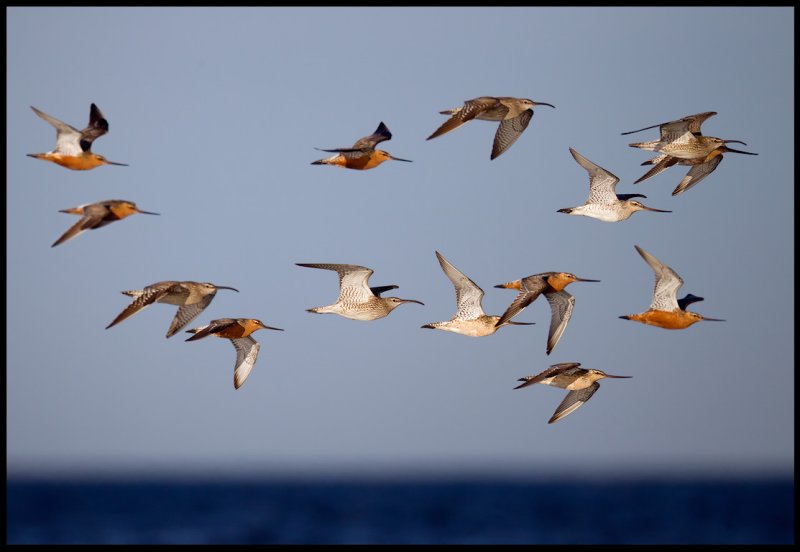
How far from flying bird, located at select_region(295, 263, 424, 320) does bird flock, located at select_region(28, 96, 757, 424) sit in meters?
0.01

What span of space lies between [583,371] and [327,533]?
114 ft

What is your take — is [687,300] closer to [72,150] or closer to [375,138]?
[375,138]

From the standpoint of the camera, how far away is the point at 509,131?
60.3 ft

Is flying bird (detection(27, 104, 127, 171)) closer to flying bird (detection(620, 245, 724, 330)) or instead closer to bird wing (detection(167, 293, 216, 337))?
bird wing (detection(167, 293, 216, 337))

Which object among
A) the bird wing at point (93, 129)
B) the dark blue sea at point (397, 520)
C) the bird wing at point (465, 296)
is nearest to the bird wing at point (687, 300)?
the bird wing at point (465, 296)

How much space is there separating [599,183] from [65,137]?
7.47 metres

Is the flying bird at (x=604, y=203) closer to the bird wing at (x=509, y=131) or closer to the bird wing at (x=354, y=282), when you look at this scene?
the bird wing at (x=509, y=131)

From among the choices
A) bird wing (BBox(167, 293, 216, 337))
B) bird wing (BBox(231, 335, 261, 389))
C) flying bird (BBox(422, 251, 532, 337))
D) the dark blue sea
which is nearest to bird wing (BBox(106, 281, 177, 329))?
bird wing (BBox(167, 293, 216, 337))

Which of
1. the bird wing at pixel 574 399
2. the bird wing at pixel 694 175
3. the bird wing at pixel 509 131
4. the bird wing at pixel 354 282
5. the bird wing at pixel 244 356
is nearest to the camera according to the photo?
the bird wing at pixel 354 282

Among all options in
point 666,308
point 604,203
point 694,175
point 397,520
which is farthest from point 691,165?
point 397,520

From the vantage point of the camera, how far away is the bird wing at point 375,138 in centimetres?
1833

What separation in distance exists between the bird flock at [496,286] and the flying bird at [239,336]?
0.01m
